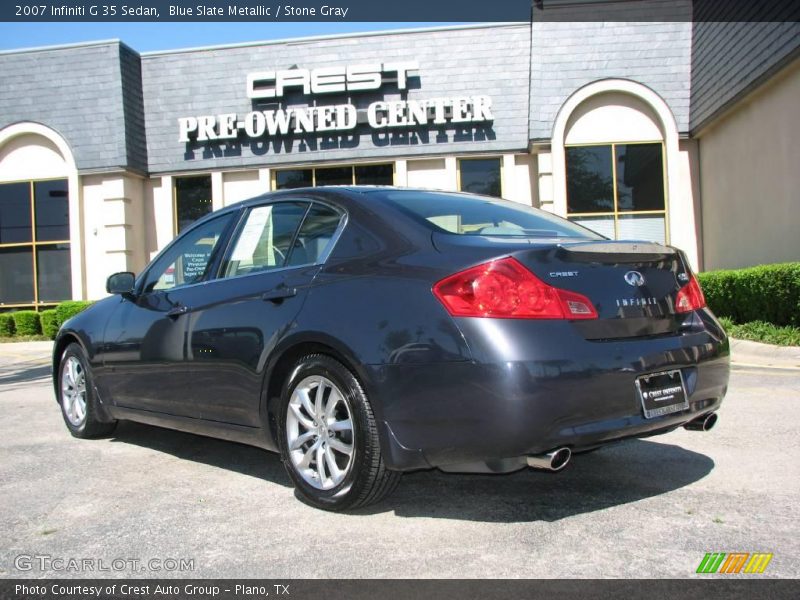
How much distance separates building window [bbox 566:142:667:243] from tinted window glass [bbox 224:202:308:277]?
1338 centimetres

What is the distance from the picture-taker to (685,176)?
1688 centimetres

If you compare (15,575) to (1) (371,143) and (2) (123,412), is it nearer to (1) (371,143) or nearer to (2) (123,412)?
(2) (123,412)

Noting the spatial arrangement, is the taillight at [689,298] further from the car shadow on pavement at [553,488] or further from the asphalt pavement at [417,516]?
the asphalt pavement at [417,516]

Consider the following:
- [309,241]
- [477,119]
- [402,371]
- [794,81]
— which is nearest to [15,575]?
[402,371]

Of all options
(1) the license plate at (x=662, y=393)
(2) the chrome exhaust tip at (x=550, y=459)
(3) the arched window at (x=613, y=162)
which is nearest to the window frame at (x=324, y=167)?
(3) the arched window at (x=613, y=162)

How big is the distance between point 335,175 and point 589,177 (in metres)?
6.01

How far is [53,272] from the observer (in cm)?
1872

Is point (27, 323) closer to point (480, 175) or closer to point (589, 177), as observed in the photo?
point (480, 175)

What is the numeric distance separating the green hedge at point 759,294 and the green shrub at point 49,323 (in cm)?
1382

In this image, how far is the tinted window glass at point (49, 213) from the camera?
732 inches

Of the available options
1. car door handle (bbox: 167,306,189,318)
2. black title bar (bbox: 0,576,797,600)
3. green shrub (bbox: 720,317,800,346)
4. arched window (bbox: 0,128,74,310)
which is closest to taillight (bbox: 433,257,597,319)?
black title bar (bbox: 0,576,797,600)

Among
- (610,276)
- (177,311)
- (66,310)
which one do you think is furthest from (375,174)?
(610,276)

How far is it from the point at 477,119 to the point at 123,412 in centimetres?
1359

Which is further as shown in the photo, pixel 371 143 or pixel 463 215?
pixel 371 143
